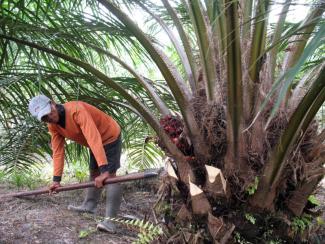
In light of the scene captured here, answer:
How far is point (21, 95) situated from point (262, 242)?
2.12 metres

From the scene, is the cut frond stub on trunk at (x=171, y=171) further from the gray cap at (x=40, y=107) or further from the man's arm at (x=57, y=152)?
the man's arm at (x=57, y=152)

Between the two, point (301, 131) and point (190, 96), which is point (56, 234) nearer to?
point (190, 96)

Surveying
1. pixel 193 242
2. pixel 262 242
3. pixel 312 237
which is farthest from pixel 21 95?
pixel 312 237

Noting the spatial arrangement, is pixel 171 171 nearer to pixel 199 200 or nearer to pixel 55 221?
pixel 199 200

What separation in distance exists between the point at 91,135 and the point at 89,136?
0.05ft

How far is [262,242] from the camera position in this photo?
2539 mm

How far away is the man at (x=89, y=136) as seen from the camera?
318 cm

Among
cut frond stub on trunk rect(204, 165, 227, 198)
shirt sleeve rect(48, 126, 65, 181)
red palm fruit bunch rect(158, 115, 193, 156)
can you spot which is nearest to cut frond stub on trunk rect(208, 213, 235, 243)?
cut frond stub on trunk rect(204, 165, 227, 198)

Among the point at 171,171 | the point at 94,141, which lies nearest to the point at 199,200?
the point at 171,171

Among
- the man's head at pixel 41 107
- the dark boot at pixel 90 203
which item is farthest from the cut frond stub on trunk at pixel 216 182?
the dark boot at pixel 90 203

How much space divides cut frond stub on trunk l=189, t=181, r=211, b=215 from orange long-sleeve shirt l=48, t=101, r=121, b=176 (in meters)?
0.93

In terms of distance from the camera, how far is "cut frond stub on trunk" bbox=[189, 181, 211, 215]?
2.46m

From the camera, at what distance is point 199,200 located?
8.10 feet

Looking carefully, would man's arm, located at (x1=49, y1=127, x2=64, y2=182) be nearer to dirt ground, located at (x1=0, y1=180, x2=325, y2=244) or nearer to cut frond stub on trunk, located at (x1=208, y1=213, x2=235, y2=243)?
dirt ground, located at (x1=0, y1=180, x2=325, y2=244)
